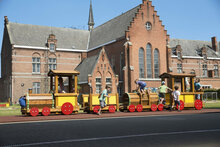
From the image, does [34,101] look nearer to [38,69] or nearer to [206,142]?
[206,142]

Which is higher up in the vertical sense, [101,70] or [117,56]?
[117,56]

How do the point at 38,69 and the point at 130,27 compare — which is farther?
the point at 38,69

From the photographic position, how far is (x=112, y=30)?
4134cm

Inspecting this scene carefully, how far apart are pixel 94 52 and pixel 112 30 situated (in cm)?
494

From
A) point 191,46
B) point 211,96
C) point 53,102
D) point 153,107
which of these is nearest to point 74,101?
point 53,102

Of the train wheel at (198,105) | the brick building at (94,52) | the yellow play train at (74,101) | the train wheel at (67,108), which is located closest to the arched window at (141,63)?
the brick building at (94,52)

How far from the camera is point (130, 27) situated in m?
36.3

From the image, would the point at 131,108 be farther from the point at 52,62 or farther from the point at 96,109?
the point at 52,62

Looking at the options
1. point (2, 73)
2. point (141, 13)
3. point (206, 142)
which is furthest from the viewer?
point (2, 73)

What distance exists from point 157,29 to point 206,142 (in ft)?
111

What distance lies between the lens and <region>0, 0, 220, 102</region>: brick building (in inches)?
1387

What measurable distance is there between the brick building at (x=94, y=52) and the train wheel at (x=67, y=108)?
18.0 meters

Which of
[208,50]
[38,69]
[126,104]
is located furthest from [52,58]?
[208,50]

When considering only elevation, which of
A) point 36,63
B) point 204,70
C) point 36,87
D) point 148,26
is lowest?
point 36,87
